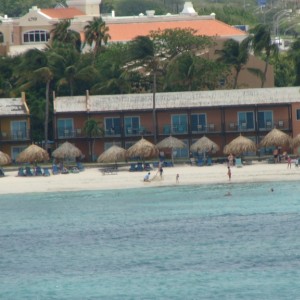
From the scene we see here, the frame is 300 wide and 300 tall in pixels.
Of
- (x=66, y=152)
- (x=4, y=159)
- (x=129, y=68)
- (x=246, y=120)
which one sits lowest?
(x=4, y=159)

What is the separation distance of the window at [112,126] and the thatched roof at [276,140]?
9225 millimetres

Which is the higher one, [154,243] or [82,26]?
[82,26]

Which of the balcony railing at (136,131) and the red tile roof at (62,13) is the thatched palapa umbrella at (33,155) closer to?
the balcony railing at (136,131)

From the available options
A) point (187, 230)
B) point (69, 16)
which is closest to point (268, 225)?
point (187, 230)

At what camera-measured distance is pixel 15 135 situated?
320 feet

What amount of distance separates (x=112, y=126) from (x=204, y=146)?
6602 mm

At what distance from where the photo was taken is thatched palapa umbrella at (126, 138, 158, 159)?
9288cm

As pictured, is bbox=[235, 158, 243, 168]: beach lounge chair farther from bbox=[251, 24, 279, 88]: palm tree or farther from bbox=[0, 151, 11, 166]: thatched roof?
bbox=[251, 24, 279, 88]: palm tree

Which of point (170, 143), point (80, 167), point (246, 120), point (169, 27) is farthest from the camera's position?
point (169, 27)

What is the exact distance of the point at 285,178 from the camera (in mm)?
88688

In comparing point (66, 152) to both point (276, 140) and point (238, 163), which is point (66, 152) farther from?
point (276, 140)

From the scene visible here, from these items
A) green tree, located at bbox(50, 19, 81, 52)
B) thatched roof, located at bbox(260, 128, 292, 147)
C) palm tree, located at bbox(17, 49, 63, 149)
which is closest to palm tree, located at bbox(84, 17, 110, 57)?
green tree, located at bbox(50, 19, 81, 52)

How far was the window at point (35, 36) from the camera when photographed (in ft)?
441

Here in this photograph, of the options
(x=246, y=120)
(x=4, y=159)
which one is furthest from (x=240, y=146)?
(x=4, y=159)
